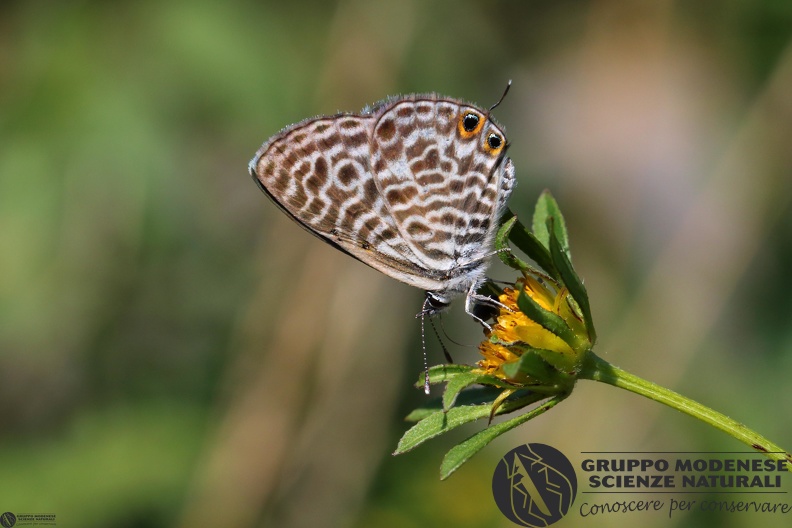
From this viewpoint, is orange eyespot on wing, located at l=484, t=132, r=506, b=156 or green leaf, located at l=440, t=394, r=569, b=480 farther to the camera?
orange eyespot on wing, located at l=484, t=132, r=506, b=156

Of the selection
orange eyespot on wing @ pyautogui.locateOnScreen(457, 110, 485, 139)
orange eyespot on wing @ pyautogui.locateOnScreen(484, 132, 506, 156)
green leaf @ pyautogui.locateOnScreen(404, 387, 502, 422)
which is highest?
orange eyespot on wing @ pyautogui.locateOnScreen(457, 110, 485, 139)

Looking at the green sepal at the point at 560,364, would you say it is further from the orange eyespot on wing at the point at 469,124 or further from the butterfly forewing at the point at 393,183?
the orange eyespot on wing at the point at 469,124

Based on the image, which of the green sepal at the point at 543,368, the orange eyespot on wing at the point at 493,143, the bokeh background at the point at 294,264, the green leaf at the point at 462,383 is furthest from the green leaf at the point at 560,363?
the bokeh background at the point at 294,264

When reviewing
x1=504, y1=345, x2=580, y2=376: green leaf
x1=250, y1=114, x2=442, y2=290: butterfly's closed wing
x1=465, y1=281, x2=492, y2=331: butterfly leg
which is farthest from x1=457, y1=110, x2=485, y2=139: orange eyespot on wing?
x1=504, y1=345, x2=580, y2=376: green leaf

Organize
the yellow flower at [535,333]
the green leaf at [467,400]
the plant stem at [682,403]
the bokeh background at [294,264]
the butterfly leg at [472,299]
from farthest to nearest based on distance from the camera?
the bokeh background at [294,264] → the butterfly leg at [472,299] → the green leaf at [467,400] → the yellow flower at [535,333] → the plant stem at [682,403]

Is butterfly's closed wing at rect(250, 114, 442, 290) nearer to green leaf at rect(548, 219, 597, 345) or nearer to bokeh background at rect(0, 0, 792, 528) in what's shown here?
green leaf at rect(548, 219, 597, 345)
